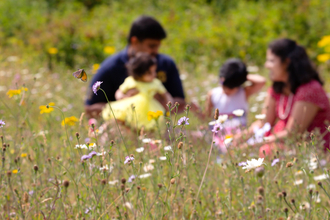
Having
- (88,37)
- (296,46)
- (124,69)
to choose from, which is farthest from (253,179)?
(88,37)

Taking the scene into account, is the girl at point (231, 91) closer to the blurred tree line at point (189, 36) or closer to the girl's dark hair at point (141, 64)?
the girl's dark hair at point (141, 64)

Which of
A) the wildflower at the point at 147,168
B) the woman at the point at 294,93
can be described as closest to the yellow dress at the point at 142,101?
the woman at the point at 294,93

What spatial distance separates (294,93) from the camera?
2881 mm

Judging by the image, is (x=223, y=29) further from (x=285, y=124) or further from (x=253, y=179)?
(x=253, y=179)

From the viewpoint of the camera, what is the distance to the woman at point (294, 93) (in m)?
2.72

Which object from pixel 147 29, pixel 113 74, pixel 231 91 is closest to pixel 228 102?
pixel 231 91

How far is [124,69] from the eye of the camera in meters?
3.37

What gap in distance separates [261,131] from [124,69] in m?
1.80

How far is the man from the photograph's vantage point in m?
3.21

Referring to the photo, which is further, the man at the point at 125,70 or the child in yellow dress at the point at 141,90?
the man at the point at 125,70

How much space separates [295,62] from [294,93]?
24cm

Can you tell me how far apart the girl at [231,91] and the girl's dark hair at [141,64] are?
690 mm

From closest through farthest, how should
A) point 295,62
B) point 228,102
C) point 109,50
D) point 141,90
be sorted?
point 295,62 < point 141,90 < point 228,102 < point 109,50

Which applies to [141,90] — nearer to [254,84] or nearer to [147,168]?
[254,84]
